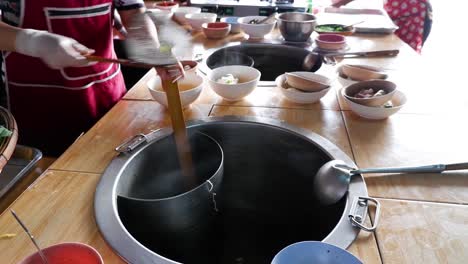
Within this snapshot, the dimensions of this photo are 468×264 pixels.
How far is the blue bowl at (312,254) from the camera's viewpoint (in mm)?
593

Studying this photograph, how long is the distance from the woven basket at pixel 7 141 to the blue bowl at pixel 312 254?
0.78 m

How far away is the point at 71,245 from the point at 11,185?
0.48 metres

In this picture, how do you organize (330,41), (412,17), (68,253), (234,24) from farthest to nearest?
(412,17) → (234,24) → (330,41) → (68,253)

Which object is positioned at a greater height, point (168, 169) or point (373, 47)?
point (373, 47)

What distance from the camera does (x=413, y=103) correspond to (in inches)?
47.6

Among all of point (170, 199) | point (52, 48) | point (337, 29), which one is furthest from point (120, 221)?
point (337, 29)

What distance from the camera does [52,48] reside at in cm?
106

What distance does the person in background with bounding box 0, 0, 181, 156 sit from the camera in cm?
124

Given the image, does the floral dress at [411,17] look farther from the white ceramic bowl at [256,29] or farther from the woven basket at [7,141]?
the woven basket at [7,141]

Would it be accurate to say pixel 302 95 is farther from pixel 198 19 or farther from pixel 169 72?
pixel 198 19

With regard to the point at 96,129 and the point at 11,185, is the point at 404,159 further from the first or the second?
the point at 11,185

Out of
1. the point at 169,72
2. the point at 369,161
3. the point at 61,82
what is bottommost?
the point at 369,161

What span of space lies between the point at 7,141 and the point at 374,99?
1.12 meters

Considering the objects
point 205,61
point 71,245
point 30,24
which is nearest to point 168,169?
point 71,245
